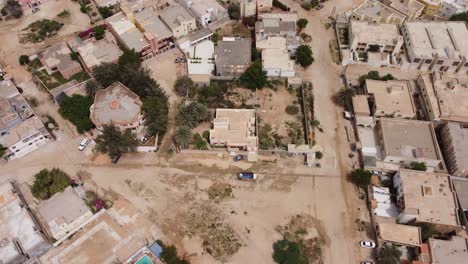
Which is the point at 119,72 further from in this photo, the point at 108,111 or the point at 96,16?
the point at 96,16

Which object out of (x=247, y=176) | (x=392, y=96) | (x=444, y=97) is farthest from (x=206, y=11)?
(x=444, y=97)

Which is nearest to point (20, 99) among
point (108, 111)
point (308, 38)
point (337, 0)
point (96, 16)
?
point (108, 111)

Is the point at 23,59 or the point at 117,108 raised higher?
the point at 23,59

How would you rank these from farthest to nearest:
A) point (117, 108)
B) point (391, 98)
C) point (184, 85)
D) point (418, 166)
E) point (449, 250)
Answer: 1. point (184, 85)
2. point (391, 98)
3. point (117, 108)
4. point (418, 166)
5. point (449, 250)

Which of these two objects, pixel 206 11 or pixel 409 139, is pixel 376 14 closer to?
pixel 409 139

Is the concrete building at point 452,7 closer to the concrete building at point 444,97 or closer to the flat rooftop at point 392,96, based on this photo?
the concrete building at point 444,97

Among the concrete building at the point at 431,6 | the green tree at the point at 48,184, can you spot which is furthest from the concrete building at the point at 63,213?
the concrete building at the point at 431,6
